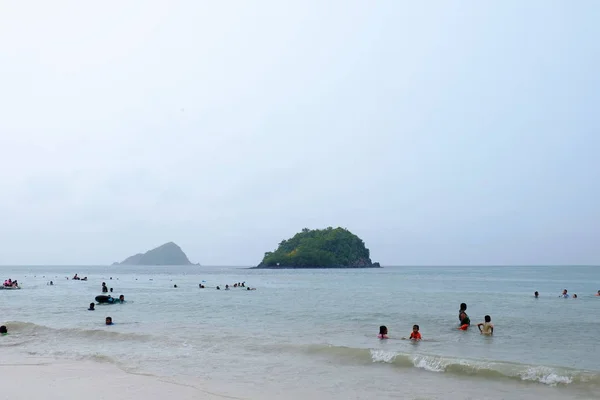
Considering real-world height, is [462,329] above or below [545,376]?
below

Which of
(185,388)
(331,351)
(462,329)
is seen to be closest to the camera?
(185,388)

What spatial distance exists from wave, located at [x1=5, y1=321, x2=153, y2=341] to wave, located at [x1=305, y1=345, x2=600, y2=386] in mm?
10159

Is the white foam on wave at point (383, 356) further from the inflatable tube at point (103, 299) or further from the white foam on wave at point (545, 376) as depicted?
the inflatable tube at point (103, 299)

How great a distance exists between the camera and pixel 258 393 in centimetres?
1369

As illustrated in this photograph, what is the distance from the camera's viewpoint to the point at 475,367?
54.7 ft

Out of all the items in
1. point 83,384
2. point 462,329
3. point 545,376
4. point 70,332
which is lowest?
point 462,329

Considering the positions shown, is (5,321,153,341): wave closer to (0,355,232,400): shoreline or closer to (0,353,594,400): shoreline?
(0,355,232,400): shoreline

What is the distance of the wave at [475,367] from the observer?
15.5m

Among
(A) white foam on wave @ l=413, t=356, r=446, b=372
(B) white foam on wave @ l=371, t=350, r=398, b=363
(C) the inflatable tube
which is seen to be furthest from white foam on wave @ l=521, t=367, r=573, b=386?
(C) the inflatable tube

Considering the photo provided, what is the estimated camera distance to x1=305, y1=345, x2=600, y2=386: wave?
A: 15523 millimetres

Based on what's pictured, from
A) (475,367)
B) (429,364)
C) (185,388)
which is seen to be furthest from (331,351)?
(185,388)

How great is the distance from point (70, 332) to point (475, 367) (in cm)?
2005

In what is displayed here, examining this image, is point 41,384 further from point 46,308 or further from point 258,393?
point 46,308

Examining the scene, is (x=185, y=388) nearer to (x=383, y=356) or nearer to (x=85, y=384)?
(x=85, y=384)
